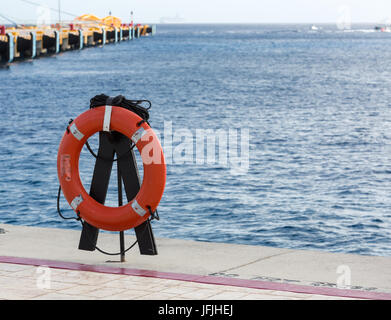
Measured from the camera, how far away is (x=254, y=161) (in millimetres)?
19266

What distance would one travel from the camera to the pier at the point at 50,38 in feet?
180

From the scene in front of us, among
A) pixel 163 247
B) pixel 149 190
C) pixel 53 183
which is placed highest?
pixel 149 190

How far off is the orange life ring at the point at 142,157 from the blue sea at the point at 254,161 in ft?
19.2

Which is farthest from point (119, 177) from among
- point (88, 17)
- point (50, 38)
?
point (88, 17)

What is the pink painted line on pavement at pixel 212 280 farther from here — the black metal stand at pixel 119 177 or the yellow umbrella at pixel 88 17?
the yellow umbrella at pixel 88 17

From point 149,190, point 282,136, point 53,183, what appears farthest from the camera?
point 282,136

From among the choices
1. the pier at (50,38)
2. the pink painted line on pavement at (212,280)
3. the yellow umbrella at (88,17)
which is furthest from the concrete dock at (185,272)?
the yellow umbrella at (88,17)

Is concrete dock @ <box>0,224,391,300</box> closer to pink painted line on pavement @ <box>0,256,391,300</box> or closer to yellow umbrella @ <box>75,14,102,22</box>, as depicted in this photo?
pink painted line on pavement @ <box>0,256,391,300</box>

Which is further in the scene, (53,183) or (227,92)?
(227,92)

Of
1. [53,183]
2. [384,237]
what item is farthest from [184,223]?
[53,183]
